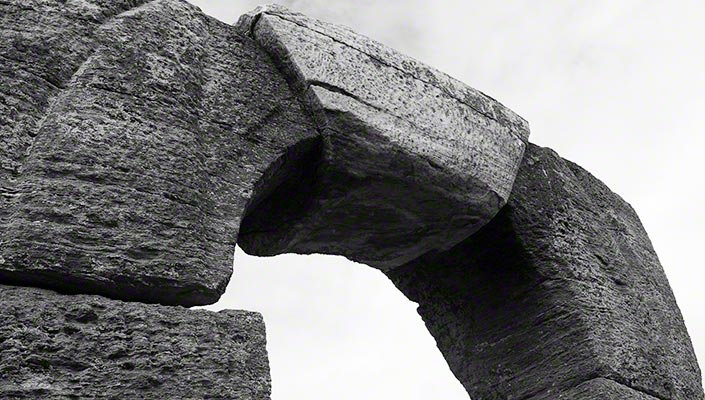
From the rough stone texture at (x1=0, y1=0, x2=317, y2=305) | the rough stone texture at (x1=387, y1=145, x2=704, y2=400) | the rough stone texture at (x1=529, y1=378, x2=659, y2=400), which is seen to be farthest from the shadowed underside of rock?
the rough stone texture at (x1=529, y1=378, x2=659, y2=400)

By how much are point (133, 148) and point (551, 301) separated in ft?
6.22

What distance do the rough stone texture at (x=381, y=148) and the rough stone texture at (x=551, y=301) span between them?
0.75 ft

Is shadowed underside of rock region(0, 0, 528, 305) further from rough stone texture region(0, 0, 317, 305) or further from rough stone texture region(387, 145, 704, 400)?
rough stone texture region(387, 145, 704, 400)

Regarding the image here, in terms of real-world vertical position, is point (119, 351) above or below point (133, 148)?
below

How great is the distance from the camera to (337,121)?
9.90 ft

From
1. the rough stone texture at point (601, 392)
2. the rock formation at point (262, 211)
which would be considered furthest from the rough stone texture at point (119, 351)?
the rough stone texture at point (601, 392)

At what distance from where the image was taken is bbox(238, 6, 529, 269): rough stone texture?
3078 millimetres

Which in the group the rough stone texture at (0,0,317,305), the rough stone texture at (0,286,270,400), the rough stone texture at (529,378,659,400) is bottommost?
the rough stone texture at (0,286,270,400)

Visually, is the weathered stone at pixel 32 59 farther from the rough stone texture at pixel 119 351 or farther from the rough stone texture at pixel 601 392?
the rough stone texture at pixel 601 392

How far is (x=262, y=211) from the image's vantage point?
11.0 ft

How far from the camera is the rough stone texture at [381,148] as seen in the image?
3.08 m

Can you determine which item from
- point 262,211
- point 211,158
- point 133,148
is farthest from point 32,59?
point 262,211

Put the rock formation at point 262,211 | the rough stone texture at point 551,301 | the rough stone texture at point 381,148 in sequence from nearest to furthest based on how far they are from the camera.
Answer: the rock formation at point 262,211 < the rough stone texture at point 381,148 < the rough stone texture at point 551,301

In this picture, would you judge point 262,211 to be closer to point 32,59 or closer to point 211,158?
point 211,158
